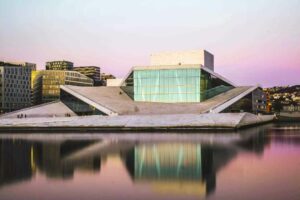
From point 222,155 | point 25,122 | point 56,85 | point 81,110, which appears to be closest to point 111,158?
point 222,155

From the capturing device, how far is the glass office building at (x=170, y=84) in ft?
187

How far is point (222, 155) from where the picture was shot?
19.5 m

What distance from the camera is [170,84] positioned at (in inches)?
2272

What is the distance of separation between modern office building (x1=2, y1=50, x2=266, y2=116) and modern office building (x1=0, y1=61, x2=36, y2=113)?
67.5 metres

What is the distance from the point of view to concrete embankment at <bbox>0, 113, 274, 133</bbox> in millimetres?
40875

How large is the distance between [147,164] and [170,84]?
41289mm

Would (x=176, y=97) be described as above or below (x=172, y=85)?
below

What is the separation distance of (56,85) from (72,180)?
399 feet

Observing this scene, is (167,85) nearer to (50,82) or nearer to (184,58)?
(184,58)

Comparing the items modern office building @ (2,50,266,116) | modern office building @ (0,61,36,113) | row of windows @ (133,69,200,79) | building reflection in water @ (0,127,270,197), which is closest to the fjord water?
building reflection in water @ (0,127,270,197)

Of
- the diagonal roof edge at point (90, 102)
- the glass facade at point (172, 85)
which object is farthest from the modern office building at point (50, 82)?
the glass facade at point (172, 85)

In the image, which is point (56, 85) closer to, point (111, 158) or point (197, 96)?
A: point (197, 96)

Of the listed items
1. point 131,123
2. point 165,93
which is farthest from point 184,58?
point 131,123

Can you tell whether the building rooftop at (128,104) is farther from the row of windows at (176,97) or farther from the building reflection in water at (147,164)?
the building reflection in water at (147,164)
